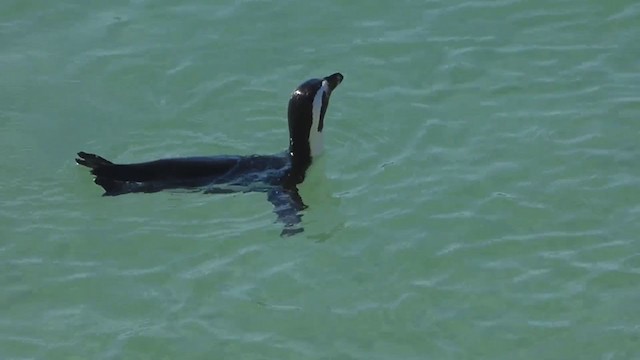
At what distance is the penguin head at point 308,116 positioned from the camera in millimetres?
11047

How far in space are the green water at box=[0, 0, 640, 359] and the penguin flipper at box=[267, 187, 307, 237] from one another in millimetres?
92

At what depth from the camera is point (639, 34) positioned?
1254 centimetres

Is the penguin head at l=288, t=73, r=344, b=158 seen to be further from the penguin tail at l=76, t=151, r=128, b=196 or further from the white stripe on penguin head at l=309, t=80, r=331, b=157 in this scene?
the penguin tail at l=76, t=151, r=128, b=196

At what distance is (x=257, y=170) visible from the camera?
1097 cm

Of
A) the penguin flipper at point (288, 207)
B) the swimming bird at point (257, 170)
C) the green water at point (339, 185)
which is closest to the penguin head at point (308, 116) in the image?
the swimming bird at point (257, 170)

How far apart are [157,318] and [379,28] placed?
4.49 metres

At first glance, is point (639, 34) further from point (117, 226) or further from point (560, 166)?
point (117, 226)

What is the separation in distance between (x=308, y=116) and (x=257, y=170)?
59 cm

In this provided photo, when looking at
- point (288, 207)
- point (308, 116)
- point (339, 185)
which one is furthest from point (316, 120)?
point (288, 207)

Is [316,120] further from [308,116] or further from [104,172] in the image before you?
[104,172]

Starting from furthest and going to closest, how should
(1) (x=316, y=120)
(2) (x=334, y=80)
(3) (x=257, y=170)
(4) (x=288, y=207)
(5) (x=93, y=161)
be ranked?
(2) (x=334, y=80)
(1) (x=316, y=120)
(3) (x=257, y=170)
(5) (x=93, y=161)
(4) (x=288, y=207)

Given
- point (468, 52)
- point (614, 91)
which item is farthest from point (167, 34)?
point (614, 91)

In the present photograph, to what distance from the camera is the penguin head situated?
435 inches

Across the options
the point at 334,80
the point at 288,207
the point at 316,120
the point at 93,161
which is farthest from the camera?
Result: the point at 334,80
